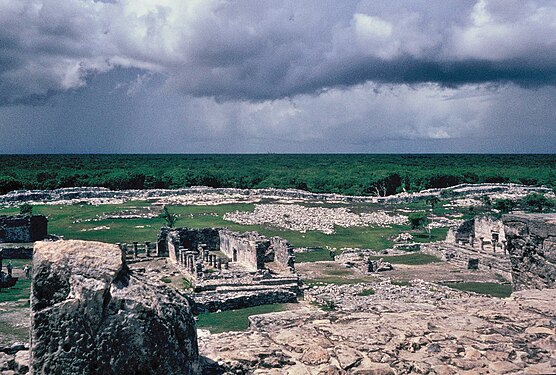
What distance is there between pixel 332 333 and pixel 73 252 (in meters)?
2.57

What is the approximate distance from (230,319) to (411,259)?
1434cm

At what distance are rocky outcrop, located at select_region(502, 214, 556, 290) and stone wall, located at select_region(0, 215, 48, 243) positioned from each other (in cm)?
2911

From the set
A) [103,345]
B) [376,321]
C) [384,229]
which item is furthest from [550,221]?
[384,229]

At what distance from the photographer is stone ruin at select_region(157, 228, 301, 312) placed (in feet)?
61.8

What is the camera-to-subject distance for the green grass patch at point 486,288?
66.6 feet

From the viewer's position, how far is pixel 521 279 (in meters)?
7.32

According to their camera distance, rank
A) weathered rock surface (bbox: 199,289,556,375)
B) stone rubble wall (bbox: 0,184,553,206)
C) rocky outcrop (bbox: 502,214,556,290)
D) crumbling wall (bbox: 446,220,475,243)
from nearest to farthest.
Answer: weathered rock surface (bbox: 199,289,556,375) → rocky outcrop (bbox: 502,214,556,290) → crumbling wall (bbox: 446,220,475,243) → stone rubble wall (bbox: 0,184,553,206)

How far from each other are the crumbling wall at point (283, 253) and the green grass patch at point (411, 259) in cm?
534

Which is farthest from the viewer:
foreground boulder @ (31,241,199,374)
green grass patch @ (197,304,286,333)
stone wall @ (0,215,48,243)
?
stone wall @ (0,215,48,243)

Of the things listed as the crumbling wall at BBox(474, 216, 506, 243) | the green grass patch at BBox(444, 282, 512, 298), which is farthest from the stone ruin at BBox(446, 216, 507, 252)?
the green grass patch at BBox(444, 282, 512, 298)

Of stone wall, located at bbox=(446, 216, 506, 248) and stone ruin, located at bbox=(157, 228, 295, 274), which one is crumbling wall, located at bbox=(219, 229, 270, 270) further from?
stone wall, located at bbox=(446, 216, 506, 248)

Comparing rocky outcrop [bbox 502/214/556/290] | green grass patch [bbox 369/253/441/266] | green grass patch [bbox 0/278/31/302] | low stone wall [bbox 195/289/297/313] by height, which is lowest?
green grass patch [bbox 369/253/441/266]

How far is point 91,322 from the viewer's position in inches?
139

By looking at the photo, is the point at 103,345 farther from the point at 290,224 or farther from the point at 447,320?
the point at 290,224
